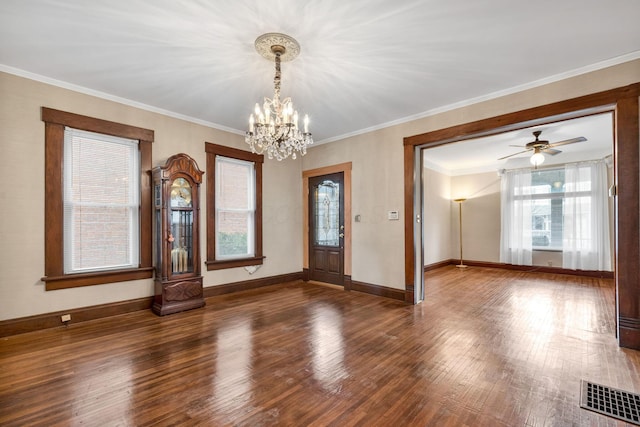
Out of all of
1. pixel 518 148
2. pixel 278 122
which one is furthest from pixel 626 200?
pixel 518 148

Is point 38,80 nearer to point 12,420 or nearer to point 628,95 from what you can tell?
point 12,420

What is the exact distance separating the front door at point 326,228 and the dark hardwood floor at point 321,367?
4.96 ft

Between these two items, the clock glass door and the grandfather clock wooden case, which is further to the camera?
the clock glass door

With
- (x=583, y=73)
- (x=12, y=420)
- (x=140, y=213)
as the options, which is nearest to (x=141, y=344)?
(x=12, y=420)

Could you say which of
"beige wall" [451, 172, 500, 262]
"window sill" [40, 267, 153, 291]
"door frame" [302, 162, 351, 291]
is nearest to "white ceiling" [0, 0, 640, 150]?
"door frame" [302, 162, 351, 291]

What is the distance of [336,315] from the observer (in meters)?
3.96

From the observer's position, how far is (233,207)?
5254 millimetres

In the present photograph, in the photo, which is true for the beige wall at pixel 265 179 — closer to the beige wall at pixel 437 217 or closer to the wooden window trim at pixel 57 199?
the wooden window trim at pixel 57 199

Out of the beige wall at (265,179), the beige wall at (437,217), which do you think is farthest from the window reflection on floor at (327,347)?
the beige wall at (437,217)

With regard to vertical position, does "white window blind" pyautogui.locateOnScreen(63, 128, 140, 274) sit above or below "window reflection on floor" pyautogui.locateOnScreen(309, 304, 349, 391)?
above

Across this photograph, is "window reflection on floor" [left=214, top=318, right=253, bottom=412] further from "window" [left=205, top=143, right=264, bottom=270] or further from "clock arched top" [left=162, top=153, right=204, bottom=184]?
"clock arched top" [left=162, top=153, right=204, bottom=184]

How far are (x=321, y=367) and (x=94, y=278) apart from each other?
3199 mm

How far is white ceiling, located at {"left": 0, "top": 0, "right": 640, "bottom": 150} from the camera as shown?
2.33 metres

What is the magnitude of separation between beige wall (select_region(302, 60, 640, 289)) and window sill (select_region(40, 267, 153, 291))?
3.45 m
